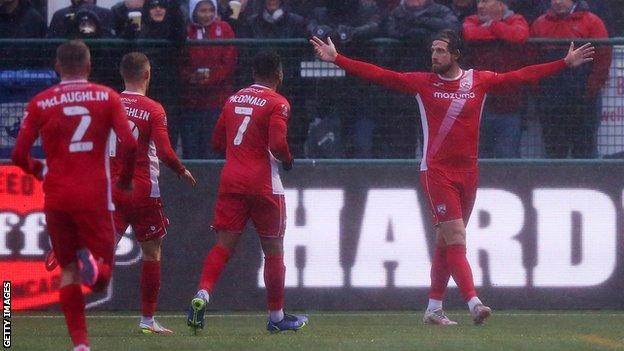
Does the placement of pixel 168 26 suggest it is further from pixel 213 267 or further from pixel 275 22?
pixel 213 267

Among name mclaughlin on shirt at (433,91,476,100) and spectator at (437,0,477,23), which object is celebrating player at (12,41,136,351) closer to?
name mclaughlin on shirt at (433,91,476,100)

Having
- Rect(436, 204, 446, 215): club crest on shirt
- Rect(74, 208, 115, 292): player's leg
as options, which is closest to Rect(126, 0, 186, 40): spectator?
Rect(436, 204, 446, 215): club crest on shirt

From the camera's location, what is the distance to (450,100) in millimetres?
10828

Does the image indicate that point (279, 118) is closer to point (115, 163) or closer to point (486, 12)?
point (115, 163)

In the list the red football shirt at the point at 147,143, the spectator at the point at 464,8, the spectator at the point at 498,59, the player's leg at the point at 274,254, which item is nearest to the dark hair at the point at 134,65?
the red football shirt at the point at 147,143

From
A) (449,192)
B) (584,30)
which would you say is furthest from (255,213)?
(584,30)

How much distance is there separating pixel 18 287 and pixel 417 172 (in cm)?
369

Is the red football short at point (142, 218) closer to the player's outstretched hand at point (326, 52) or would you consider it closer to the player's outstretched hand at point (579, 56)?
the player's outstretched hand at point (326, 52)

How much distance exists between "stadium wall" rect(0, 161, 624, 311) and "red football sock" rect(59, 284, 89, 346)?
415 centimetres

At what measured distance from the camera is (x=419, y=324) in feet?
36.4

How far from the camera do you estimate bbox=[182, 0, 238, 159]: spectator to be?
12469mm

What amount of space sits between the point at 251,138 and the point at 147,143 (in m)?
0.77

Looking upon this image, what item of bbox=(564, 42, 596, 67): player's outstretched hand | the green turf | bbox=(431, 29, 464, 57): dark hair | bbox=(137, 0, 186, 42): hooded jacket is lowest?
the green turf

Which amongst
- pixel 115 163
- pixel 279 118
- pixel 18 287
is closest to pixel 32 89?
pixel 18 287
